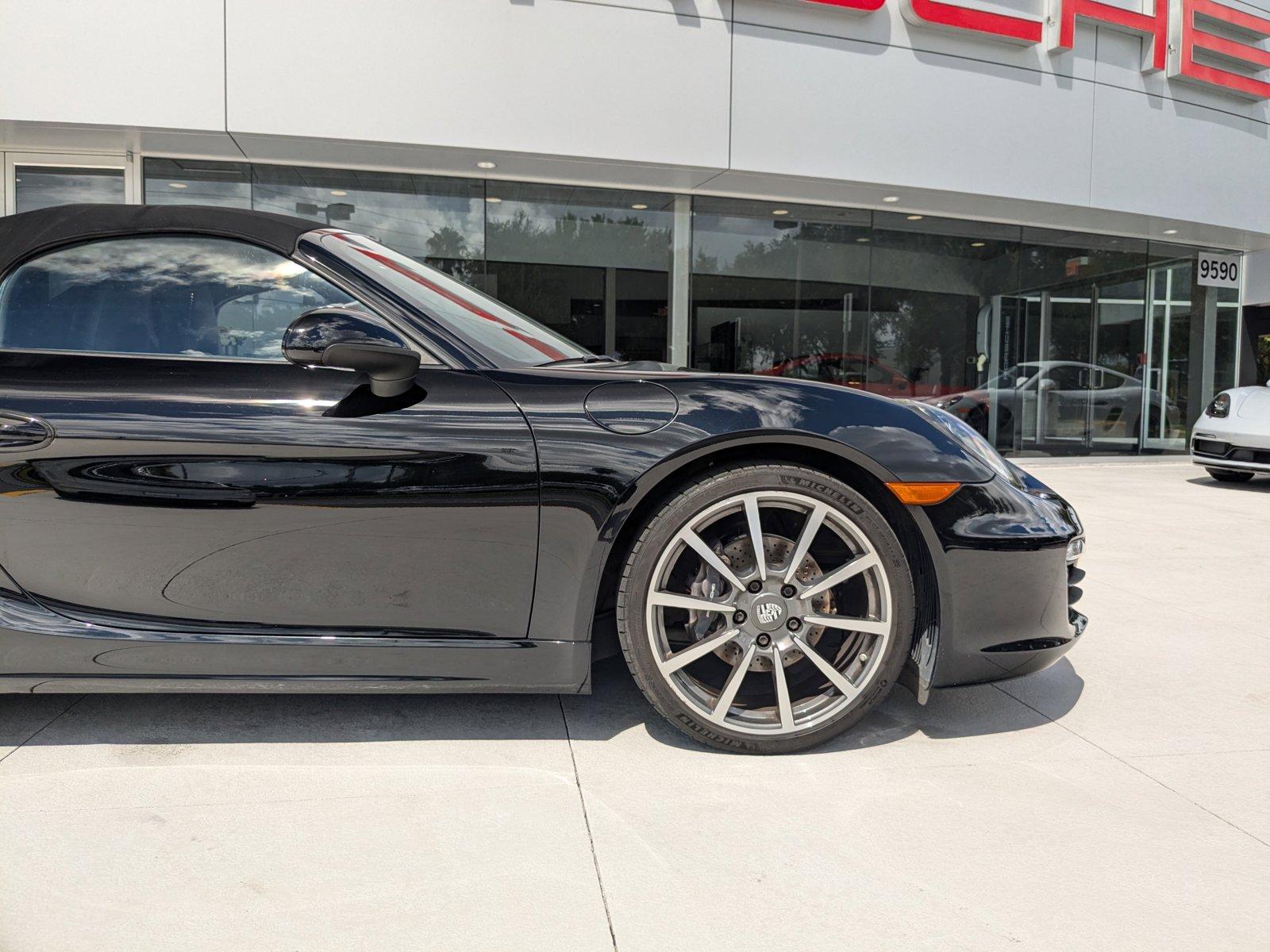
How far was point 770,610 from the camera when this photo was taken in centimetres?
230

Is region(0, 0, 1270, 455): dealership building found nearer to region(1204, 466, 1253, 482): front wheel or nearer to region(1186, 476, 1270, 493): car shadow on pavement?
region(1186, 476, 1270, 493): car shadow on pavement

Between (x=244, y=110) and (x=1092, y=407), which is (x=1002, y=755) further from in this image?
(x=1092, y=407)

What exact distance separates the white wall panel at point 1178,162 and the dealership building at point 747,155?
41 millimetres

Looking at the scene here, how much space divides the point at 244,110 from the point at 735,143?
4536 mm

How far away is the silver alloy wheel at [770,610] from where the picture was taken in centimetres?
228

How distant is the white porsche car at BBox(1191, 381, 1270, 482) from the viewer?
866 centimetres

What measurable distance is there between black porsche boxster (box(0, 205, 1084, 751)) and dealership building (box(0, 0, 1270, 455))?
21.1ft

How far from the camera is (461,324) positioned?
244 cm

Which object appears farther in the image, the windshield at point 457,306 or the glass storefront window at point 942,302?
the glass storefront window at point 942,302

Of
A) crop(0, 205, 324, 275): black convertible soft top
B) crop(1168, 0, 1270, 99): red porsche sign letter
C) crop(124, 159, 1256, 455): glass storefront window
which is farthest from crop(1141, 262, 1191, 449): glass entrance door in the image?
crop(0, 205, 324, 275): black convertible soft top

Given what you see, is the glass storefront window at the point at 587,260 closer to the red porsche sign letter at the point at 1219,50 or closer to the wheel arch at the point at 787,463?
the red porsche sign letter at the point at 1219,50

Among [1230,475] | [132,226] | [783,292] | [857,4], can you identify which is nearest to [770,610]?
[132,226]

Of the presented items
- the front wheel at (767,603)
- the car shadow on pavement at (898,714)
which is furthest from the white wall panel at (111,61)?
the front wheel at (767,603)

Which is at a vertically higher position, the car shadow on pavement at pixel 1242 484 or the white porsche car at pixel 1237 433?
the white porsche car at pixel 1237 433
